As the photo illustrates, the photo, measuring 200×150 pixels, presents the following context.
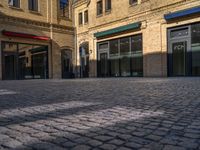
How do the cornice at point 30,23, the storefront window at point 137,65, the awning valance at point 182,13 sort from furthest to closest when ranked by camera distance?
the cornice at point 30,23, the storefront window at point 137,65, the awning valance at point 182,13

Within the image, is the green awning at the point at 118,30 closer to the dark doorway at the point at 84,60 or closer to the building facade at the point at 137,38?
the building facade at the point at 137,38

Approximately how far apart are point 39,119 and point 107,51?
58.8 feet

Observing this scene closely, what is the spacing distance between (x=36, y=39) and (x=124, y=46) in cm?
770

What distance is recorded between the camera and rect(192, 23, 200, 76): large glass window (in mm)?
15031

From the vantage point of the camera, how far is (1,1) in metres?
19.2

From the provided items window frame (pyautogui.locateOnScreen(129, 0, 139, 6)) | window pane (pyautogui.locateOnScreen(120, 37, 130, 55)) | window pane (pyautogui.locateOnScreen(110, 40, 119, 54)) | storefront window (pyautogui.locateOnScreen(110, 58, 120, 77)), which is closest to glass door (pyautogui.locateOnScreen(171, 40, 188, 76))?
window pane (pyautogui.locateOnScreen(120, 37, 130, 55))

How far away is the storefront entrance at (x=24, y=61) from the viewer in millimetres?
19766

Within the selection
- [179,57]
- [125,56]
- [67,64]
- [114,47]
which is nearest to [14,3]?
[67,64]

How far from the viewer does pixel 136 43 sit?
18938 millimetres

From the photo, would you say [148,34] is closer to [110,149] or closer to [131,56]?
Result: [131,56]

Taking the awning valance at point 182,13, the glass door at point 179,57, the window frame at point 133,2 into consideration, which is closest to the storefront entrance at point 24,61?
the window frame at point 133,2

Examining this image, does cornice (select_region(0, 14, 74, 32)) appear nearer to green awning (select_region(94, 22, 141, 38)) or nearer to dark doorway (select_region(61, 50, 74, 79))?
dark doorway (select_region(61, 50, 74, 79))

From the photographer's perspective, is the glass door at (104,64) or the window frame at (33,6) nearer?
the window frame at (33,6)

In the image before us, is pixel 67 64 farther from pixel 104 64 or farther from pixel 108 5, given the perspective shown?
pixel 108 5
